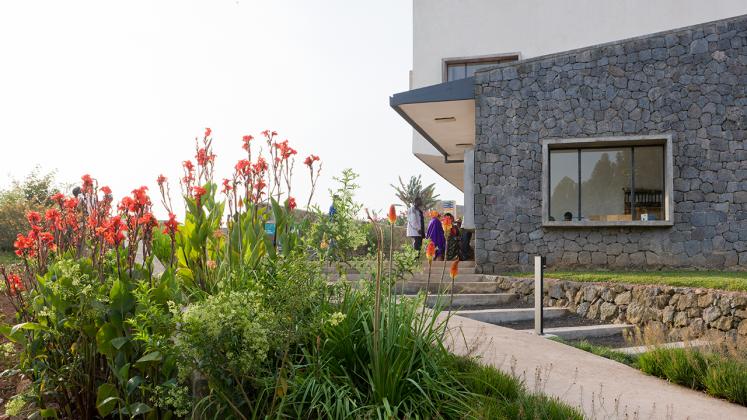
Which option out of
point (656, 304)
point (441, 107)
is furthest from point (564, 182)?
point (656, 304)

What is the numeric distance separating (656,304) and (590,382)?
15.3 ft

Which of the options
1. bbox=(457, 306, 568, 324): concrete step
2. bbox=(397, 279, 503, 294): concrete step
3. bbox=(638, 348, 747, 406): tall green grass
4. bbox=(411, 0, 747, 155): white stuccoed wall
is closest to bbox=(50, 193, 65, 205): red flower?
bbox=(638, 348, 747, 406): tall green grass

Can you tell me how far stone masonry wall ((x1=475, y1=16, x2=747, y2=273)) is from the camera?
1157 cm

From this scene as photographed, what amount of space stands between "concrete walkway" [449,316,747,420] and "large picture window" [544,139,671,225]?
21.5 ft

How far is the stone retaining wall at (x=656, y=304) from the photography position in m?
8.00

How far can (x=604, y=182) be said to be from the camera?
12453 millimetres

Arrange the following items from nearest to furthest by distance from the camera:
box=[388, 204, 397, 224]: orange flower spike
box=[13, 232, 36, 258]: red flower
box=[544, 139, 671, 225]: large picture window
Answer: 1. box=[388, 204, 397, 224]: orange flower spike
2. box=[13, 232, 36, 258]: red flower
3. box=[544, 139, 671, 225]: large picture window

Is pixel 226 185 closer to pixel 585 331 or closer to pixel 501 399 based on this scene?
pixel 501 399

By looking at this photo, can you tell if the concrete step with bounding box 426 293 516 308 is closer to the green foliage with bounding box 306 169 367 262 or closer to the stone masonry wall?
the stone masonry wall

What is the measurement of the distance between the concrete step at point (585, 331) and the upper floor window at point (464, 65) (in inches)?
403

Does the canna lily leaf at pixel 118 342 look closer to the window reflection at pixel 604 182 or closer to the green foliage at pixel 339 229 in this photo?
the green foliage at pixel 339 229

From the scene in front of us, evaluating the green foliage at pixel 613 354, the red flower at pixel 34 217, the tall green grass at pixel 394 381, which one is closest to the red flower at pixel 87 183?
the red flower at pixel 34 217

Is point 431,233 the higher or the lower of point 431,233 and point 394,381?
the higher

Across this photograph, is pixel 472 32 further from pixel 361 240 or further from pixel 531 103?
pixel 361 240
